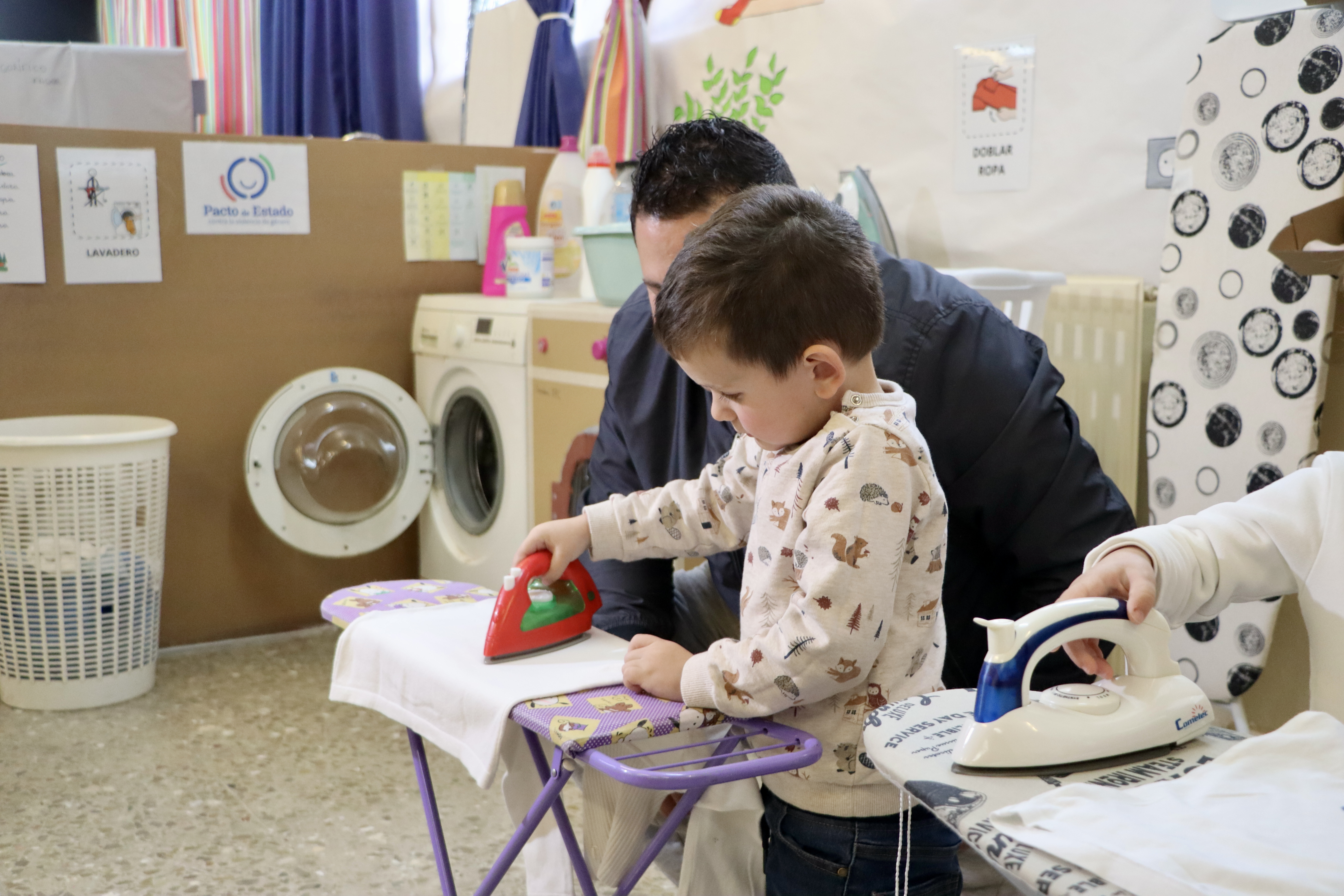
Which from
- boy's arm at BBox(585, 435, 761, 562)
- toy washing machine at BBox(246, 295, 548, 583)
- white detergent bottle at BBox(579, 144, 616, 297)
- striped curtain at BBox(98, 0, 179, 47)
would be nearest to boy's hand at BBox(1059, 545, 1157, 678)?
boy's arm at BBox(585, 435, 761, 562)

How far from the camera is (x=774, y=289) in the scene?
934 mm

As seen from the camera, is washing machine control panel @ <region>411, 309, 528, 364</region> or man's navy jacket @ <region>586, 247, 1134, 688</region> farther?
washing machine control panel @ <region>411, 309, 528, 364</region>

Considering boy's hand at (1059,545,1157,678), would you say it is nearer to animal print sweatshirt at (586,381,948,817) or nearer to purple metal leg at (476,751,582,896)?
animal print sweatshirt at (586,381,948,817)

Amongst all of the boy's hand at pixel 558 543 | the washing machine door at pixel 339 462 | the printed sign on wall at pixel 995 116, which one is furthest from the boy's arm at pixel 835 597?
the washing machine door at pixel 339 462

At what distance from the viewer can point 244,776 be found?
2047 mm

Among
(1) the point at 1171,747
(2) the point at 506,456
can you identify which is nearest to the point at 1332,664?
(1) the point at 1171,747

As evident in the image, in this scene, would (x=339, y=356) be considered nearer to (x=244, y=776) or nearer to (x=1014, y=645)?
(x=244, y=776)

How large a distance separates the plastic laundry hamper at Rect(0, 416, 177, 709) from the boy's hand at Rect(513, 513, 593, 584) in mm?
1517

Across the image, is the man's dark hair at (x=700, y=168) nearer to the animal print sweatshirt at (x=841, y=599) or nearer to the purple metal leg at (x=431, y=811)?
the animal print sweatshirt at (x=841, y=599)

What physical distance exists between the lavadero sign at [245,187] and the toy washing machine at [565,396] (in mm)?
744

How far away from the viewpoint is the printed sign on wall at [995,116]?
2121mm

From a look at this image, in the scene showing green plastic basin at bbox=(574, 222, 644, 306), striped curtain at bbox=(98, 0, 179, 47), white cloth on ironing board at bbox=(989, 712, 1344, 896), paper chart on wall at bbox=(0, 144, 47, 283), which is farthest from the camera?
striped curtain at bbox=(98, 0, 179, 47)

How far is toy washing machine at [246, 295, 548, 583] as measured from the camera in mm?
2666

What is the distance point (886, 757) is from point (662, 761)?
428mm
